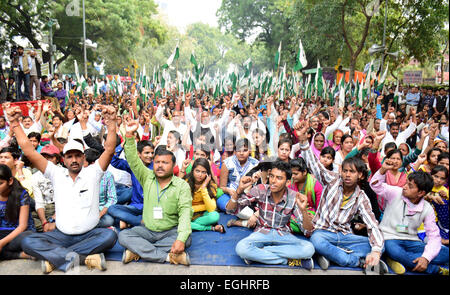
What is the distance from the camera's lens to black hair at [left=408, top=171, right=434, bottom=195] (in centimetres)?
310

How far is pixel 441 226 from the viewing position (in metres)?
3.57

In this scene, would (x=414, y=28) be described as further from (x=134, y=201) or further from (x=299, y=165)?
(x=134, y=201)

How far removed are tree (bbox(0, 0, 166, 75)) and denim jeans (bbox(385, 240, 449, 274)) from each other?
871 inches

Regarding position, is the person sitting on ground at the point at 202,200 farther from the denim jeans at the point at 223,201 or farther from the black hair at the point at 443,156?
the black hair at the point at 443,156

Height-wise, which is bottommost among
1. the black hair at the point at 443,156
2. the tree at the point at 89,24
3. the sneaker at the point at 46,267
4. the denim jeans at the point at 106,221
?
the sneaker at the point at 46,267

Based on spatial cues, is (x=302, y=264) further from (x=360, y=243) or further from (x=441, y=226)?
(x=441, y=226)

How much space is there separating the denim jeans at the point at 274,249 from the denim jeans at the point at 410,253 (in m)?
0.78

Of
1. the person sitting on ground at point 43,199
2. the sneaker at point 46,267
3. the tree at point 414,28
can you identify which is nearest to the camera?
the sneaker at point 46,267

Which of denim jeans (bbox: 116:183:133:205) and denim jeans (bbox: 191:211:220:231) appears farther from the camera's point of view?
denim jeans (bbox: 116:183:133:205)

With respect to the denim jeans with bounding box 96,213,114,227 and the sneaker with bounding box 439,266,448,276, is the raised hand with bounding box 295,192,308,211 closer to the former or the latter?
the sneaker with bounding box 439,266,448,276

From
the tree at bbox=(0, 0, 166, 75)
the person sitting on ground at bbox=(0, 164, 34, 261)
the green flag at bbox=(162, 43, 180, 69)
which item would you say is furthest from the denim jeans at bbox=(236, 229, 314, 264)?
the tree at bbox=(0, 0, 166, 75)

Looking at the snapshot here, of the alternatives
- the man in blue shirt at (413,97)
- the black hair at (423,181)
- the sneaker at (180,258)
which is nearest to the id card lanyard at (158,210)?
the sneaker at (180,258)

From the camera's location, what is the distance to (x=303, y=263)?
3.25 meters

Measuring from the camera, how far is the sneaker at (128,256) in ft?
10.5
